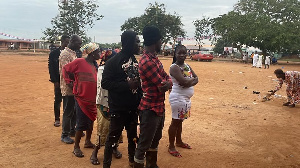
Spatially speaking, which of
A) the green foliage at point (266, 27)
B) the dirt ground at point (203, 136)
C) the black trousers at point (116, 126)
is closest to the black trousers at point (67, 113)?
the dirt ground at point (203, 136)

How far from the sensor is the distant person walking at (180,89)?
3.80m

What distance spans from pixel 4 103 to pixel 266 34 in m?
31.5

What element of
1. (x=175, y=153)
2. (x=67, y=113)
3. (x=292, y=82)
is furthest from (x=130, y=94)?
(x=292, y=82)

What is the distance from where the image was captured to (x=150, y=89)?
300 centimetres

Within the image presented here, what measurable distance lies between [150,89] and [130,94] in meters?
0.29

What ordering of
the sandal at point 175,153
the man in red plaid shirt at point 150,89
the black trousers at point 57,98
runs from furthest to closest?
the black trousers at point 57,98
the sandal at point 175,153
the man in red plaid shirt at point 150,89

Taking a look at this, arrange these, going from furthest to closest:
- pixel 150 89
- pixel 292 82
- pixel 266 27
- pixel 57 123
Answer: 1. pixel 266 27
2. pixel 292 82
3. pixel 57 123
4. pixel 150 89

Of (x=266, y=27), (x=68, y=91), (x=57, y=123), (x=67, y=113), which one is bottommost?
(x=57, y=123)

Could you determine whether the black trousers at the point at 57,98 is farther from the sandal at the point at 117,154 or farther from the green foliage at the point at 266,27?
the green foliage at the point at 266,27

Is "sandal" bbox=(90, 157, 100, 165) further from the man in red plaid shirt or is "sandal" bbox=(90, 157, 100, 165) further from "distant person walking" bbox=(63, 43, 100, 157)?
the man in red plaid shirt

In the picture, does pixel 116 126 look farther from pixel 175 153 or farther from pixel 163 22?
pixel 163 22

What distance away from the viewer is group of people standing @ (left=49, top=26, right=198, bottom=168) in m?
3.03

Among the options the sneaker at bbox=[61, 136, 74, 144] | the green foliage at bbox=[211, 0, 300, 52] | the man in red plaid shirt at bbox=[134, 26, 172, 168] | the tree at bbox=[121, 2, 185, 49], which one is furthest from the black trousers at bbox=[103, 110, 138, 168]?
the tree at bbox=[121, 2, 185, 49]

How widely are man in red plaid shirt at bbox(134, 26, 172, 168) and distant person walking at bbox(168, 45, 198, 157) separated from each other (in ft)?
2.29
